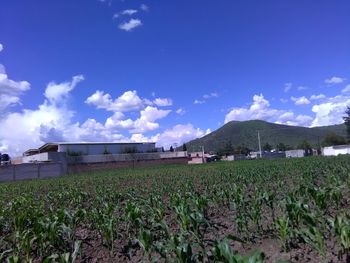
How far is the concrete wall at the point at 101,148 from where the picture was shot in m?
99.1

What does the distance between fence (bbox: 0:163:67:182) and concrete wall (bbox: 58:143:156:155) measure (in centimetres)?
3272

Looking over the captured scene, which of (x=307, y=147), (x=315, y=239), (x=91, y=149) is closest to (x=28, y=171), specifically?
(x=91, y=149)

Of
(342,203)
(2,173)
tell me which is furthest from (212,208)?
(2,173)

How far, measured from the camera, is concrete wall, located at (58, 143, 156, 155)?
9911 cm

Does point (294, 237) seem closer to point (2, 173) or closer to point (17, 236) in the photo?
point (17, 236)

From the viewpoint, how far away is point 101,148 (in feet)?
346

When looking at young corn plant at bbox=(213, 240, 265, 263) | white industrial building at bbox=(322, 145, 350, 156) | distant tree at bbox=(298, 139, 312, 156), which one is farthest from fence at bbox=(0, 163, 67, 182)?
distant tree at bbox=(298, 139, 312, 156)

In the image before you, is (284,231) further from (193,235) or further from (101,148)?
(101,148)

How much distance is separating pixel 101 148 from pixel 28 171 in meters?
46.6

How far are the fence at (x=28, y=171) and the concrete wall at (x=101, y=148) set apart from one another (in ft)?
107

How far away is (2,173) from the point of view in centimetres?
5716

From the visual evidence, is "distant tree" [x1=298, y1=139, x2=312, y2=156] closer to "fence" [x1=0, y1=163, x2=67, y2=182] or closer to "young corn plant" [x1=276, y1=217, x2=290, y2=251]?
"fence" [x1=0, y1=163, x2=67, y2=182]

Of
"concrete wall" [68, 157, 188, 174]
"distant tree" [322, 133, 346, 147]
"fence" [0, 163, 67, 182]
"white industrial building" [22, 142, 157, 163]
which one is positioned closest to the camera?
"fence" [0, 163, 67, 182]

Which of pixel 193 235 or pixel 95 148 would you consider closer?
pixel 193 235
